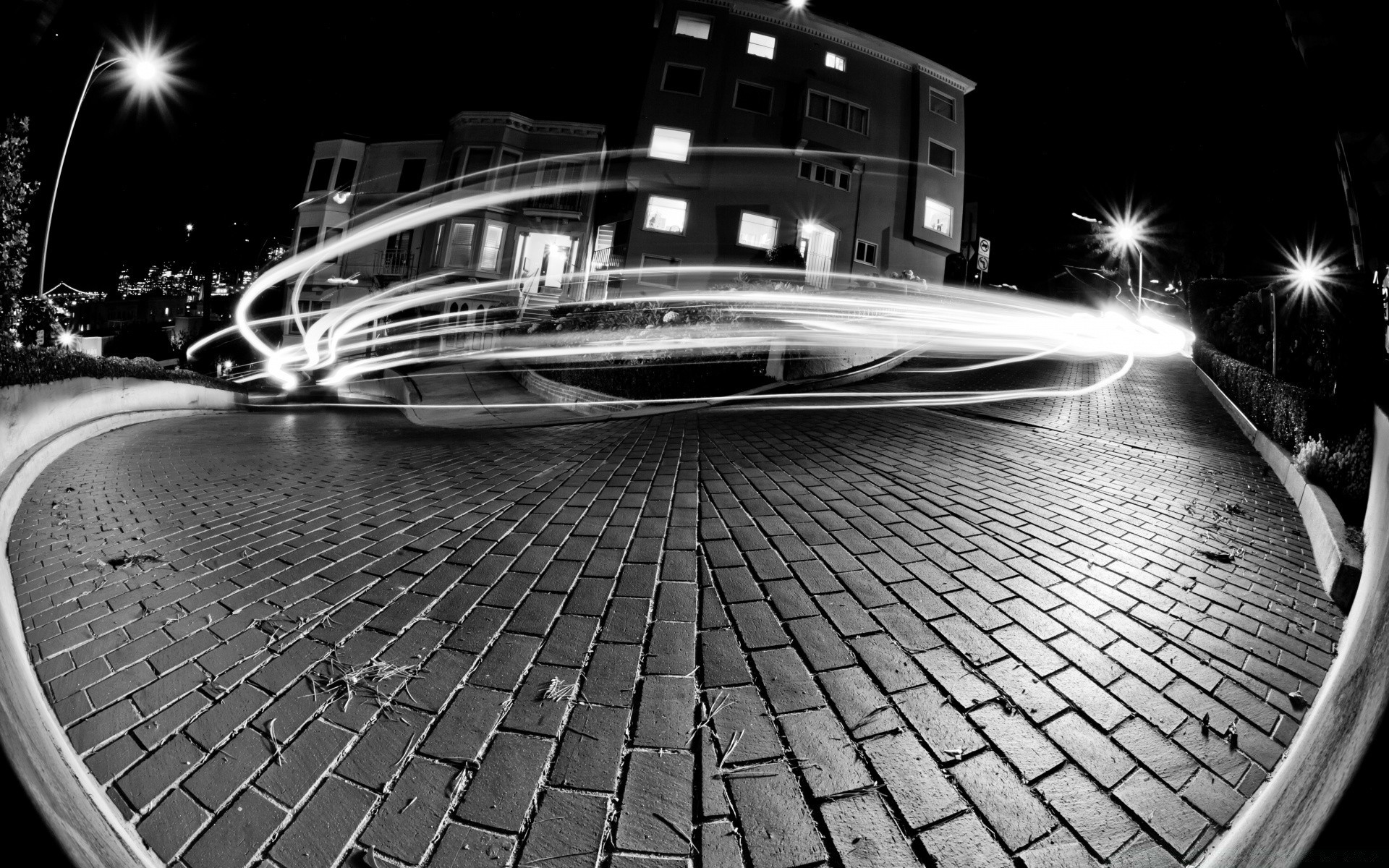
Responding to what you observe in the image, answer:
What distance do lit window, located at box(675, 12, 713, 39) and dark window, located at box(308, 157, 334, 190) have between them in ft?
83.7

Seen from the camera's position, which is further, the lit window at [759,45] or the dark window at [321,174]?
the dark window at [321,174]

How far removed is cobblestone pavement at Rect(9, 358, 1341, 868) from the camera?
1734mm

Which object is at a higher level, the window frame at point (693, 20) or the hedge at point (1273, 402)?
the window frame at point (693, 20)

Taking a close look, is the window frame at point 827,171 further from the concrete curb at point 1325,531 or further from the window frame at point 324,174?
the window frame at point 324,174

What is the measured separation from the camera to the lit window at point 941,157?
31908 millimetres

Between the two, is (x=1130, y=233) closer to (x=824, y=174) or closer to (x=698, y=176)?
(x=824, y=174)

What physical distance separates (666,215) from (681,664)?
95.6 feet

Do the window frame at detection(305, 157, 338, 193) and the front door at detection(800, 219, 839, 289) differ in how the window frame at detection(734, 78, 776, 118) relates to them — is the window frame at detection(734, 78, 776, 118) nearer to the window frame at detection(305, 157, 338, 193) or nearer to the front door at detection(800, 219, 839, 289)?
the front door at detection(800, 219, 839, 289)

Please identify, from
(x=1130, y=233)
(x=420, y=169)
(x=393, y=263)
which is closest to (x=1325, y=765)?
(x=1130, y=233)

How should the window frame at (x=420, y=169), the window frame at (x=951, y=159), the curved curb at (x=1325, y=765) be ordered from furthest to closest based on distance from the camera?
1. the window frame at (x=420, y=169)
2. the window frame at (x=951, y=159)
3. the curved curb at (x=1325, y=765)

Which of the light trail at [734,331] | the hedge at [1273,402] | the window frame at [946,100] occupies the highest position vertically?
the window frame at [946,100]

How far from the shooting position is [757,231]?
28.8 metres

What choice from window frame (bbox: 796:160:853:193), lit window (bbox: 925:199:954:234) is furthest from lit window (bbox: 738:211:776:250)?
lit window (bbox: 925:199:954:234)

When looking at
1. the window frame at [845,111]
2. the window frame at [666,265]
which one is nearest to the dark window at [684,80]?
the window frame at [845,111]
